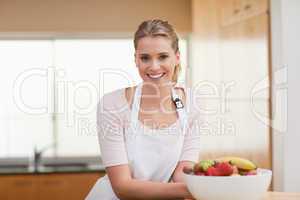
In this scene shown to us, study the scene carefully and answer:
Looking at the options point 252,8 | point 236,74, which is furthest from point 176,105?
point 236,74

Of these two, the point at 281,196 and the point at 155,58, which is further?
the point at 281,196

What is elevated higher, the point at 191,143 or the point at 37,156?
the point at 191,143

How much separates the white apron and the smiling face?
99 mm

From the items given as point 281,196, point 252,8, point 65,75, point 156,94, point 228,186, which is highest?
point 252,8

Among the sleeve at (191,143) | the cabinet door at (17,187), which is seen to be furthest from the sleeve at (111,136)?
the cabinet door at (17,187)

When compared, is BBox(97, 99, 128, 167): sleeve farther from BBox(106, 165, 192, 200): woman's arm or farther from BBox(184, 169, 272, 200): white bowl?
BBox(184, 169, 272, 200): white bowl

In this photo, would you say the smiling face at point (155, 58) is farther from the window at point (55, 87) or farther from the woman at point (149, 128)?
the window at point (55, 87)

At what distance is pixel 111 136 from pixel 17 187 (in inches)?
109

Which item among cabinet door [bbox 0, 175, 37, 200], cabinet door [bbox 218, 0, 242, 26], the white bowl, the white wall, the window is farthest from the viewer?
the window

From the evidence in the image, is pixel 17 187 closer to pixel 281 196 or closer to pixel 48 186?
pixel 48 186

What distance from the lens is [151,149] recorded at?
1530 mm

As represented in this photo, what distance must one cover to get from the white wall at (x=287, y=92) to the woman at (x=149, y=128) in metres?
1.04

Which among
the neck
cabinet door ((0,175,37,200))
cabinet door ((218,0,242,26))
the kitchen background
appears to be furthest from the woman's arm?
cabinet door ((0,175,37,200))

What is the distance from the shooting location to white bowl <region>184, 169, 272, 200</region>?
3.97 ft
